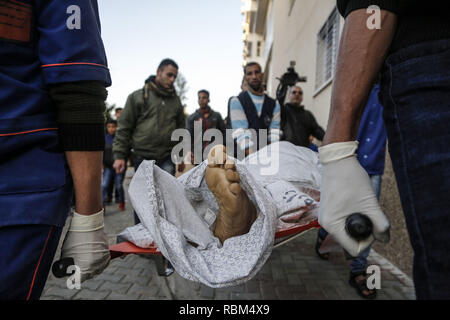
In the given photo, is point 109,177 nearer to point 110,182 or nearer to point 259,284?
point 110,182

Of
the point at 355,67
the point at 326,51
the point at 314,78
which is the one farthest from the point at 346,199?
the point at 314,78

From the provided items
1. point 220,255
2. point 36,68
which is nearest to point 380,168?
point 220,255

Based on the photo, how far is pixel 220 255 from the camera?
4.65 feet

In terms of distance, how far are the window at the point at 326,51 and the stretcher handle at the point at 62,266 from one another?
542cm

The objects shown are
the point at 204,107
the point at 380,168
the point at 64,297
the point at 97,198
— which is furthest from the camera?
the point at 204,107

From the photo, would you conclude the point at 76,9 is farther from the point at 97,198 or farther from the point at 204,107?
the point at 204,107

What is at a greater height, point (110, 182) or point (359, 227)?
point (359, 227)

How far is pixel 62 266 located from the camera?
936mm

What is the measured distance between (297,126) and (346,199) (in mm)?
3125

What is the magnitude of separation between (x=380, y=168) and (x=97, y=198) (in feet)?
8.62

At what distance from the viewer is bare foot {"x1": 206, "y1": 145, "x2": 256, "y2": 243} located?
149 cm

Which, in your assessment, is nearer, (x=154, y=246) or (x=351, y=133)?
(x=351, y=133)

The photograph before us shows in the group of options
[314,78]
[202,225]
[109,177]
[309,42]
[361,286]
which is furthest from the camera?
[309,42]

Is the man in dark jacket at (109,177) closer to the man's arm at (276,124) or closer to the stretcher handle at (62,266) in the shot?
the man's arm at (276,124)
